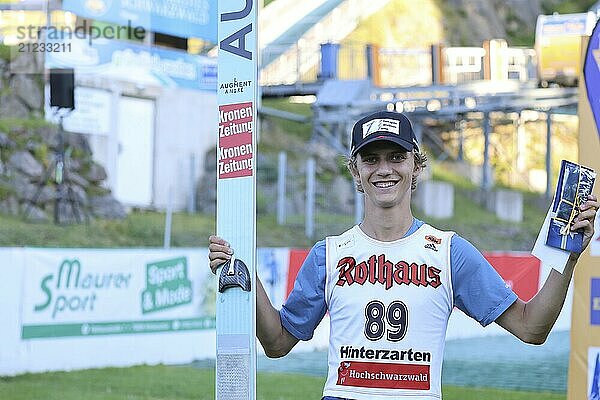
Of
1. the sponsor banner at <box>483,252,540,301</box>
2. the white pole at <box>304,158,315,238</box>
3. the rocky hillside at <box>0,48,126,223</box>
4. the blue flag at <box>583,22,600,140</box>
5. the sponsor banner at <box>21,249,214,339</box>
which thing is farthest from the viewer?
the white pole at <box>304,158,315,238</box>

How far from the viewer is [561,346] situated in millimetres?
16781

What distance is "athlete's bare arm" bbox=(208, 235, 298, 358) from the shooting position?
422 cm

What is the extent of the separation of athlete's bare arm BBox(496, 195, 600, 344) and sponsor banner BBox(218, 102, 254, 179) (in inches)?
41.4

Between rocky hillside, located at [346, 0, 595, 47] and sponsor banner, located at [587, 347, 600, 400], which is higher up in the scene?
rocky hillside, located at [346, 0, 595, 47]

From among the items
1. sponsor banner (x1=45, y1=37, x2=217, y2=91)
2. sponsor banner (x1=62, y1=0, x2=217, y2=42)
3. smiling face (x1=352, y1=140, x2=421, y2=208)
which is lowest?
smiling face (x1=352, y1=140, x2=421, y2=208)

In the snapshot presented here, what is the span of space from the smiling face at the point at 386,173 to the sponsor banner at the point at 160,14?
1560 cm

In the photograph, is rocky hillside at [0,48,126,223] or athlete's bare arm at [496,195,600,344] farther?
rocky hillside at [0,48,126,223]

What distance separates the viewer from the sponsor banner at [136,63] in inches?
800

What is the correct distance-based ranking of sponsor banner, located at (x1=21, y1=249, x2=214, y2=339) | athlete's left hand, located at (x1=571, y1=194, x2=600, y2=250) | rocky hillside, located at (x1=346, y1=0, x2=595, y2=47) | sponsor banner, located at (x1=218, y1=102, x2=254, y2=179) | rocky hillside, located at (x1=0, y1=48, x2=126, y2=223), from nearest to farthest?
athlete's left hand, located at (x1=571, y1=194, x2=600, y2=250)
sponsor banner, located at (x1=218, y1=102, x2=254, y2=179)
sponsor banner, located at (x1=21, y1=249, x2=214, y2=339)
rocky hillside, located at (x1=0, y1=48, x2=126, y2=223)
rocky hillside, located at (x1=346, y1=0, x2=595, y2=47)

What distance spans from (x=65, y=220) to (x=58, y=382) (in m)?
8.26

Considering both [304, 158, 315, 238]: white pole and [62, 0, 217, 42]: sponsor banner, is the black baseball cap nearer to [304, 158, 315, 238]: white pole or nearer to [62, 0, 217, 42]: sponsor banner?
[62, 0, 217, 42]: sponsor banner

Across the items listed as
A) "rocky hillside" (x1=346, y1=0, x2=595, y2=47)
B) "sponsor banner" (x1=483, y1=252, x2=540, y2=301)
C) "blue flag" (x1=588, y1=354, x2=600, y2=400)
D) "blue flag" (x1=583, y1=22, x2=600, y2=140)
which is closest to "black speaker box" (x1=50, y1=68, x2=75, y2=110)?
"sponsor banner" (x1=483, y1=252, x2=540, y2=301)

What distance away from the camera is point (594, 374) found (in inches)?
273

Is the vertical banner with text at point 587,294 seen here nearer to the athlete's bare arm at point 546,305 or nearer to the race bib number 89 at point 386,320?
the athlete's bare arm at point 546,305
